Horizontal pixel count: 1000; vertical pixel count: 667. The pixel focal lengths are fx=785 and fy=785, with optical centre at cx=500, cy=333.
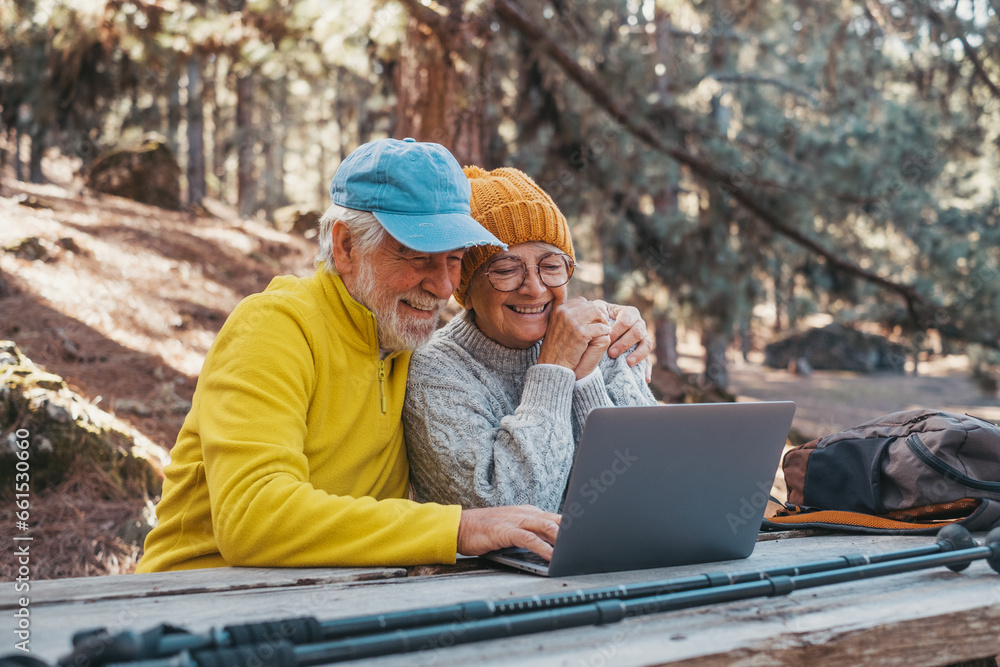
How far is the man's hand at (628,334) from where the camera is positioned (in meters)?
2.50

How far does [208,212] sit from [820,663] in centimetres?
1051

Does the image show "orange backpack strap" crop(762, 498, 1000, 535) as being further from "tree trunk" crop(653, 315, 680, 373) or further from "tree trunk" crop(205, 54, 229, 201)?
"tree trunk" crop(205, 54, 229, 201)

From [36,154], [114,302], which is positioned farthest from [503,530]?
[36,154]

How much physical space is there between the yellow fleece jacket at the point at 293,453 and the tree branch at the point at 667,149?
3.83 meters

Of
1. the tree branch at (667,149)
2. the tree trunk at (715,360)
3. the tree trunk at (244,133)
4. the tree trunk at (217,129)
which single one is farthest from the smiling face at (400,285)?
the tree trunk at (217,129)

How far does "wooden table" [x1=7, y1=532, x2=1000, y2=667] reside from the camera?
1165 mm

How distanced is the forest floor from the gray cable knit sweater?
1951 mm

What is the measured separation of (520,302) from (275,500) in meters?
1.05

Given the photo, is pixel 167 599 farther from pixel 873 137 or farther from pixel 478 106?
pixel 873 137

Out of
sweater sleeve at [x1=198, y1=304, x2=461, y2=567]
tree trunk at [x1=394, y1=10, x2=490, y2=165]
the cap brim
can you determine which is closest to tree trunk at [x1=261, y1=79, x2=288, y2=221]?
tree trunk at [x1=394, y1=10, x2=490, y2=165]

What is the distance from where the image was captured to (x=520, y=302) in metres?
2.39

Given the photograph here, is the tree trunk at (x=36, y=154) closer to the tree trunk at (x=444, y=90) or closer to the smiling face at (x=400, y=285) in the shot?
the tree trunk at (x=444, y=90)

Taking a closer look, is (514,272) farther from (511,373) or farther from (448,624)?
(448,624)

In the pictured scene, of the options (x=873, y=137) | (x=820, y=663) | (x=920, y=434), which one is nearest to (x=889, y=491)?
(x=920, y=434)
